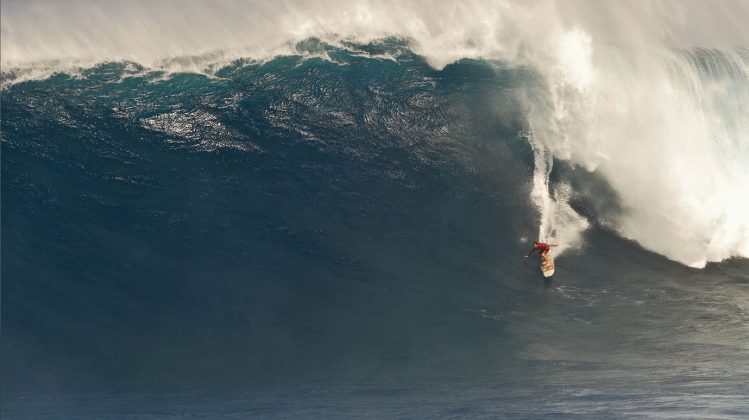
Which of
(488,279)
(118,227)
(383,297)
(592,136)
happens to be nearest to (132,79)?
(118,227)

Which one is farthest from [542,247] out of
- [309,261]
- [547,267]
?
[309,261]

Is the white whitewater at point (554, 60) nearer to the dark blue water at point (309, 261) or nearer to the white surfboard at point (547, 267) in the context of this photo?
the dark blue water at point (309, 261)

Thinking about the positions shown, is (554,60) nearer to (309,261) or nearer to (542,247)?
(542,247)

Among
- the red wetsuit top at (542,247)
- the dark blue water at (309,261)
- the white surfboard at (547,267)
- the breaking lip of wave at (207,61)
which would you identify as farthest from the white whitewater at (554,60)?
the white surfboard at (547,267)

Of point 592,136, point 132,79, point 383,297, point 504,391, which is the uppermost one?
point 132,79

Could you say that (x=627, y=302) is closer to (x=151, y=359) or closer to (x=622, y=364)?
(x=622, y=364)

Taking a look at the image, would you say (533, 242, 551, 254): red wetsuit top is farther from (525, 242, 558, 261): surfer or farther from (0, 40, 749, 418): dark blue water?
(0, 40, 749, 418): dark blue water

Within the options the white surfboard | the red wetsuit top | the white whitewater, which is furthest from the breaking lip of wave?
the white surfboard
